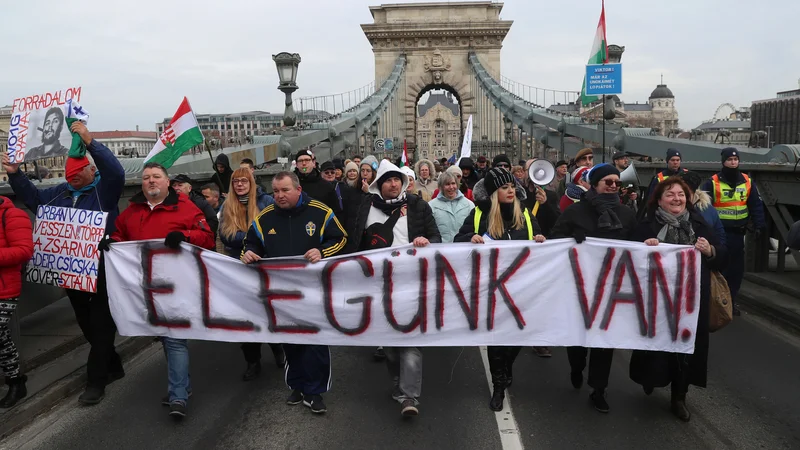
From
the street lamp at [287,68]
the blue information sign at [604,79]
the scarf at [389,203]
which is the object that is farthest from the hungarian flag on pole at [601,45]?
the scarf at [389,203]

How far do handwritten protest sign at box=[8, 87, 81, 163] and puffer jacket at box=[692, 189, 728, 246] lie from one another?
16.0ft

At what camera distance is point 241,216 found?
559cm

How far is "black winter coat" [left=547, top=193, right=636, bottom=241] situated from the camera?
4.88 metres

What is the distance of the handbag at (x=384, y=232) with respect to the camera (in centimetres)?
500

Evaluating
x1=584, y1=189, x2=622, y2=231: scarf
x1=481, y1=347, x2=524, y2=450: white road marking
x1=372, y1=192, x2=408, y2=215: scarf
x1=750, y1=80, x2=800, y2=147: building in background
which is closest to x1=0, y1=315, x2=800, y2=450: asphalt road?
x1=481, y1=347, x2=524, y2=450: white road marking

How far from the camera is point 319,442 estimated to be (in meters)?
4.28

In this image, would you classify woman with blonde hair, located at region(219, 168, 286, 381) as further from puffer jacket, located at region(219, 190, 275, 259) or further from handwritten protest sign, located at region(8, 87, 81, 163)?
handwritten protest sign, located at region(8, 87, 81, 163)

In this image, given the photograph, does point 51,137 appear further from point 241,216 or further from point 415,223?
point 415,223

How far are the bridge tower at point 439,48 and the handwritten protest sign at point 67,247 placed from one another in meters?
39.7

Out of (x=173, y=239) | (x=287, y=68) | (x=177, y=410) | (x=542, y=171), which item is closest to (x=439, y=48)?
(x=287, y=68)

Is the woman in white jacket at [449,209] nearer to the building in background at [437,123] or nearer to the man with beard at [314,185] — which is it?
the man with beard at [314,185]

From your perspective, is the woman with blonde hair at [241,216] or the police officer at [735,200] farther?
the police officer at [735,200]

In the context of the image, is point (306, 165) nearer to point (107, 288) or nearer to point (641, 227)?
point (107, 288)

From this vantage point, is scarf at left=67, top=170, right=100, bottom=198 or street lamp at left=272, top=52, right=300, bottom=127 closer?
scarf at left=67, top=170, right=100, bottom=198
